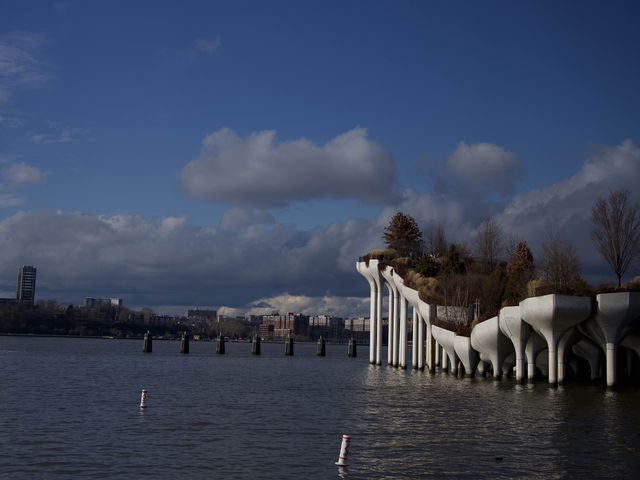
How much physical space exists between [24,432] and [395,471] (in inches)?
559

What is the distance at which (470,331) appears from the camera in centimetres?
5588

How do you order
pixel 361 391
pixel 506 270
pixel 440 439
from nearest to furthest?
1. pixel 440 439
2. pixel 361 391
3. pixel 506 270

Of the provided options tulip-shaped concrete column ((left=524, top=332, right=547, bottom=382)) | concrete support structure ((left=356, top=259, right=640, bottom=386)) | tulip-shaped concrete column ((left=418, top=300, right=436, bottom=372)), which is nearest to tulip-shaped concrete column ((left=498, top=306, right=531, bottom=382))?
concrete support structure ((left=356, top=259, right=640, bottom=386))

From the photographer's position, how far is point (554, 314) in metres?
41.4

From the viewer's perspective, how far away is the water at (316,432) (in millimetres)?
19922

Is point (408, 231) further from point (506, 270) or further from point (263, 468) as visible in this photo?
point (263, 468)

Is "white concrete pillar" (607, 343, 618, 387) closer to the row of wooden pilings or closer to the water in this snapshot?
the water

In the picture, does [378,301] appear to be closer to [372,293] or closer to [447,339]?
[372,293]

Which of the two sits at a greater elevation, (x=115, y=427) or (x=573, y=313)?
(x=573, y=313)

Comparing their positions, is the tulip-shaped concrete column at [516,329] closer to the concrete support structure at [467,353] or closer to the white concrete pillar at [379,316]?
the concrete support structure at [467,353]

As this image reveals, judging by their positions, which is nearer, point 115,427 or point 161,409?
point 115,427

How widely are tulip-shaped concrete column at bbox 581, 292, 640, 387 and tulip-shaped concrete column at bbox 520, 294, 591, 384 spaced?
0.85 metres

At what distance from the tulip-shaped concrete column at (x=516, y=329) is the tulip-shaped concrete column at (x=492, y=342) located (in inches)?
69.7

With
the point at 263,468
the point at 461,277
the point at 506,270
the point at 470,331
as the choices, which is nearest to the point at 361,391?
the point at 470,331
